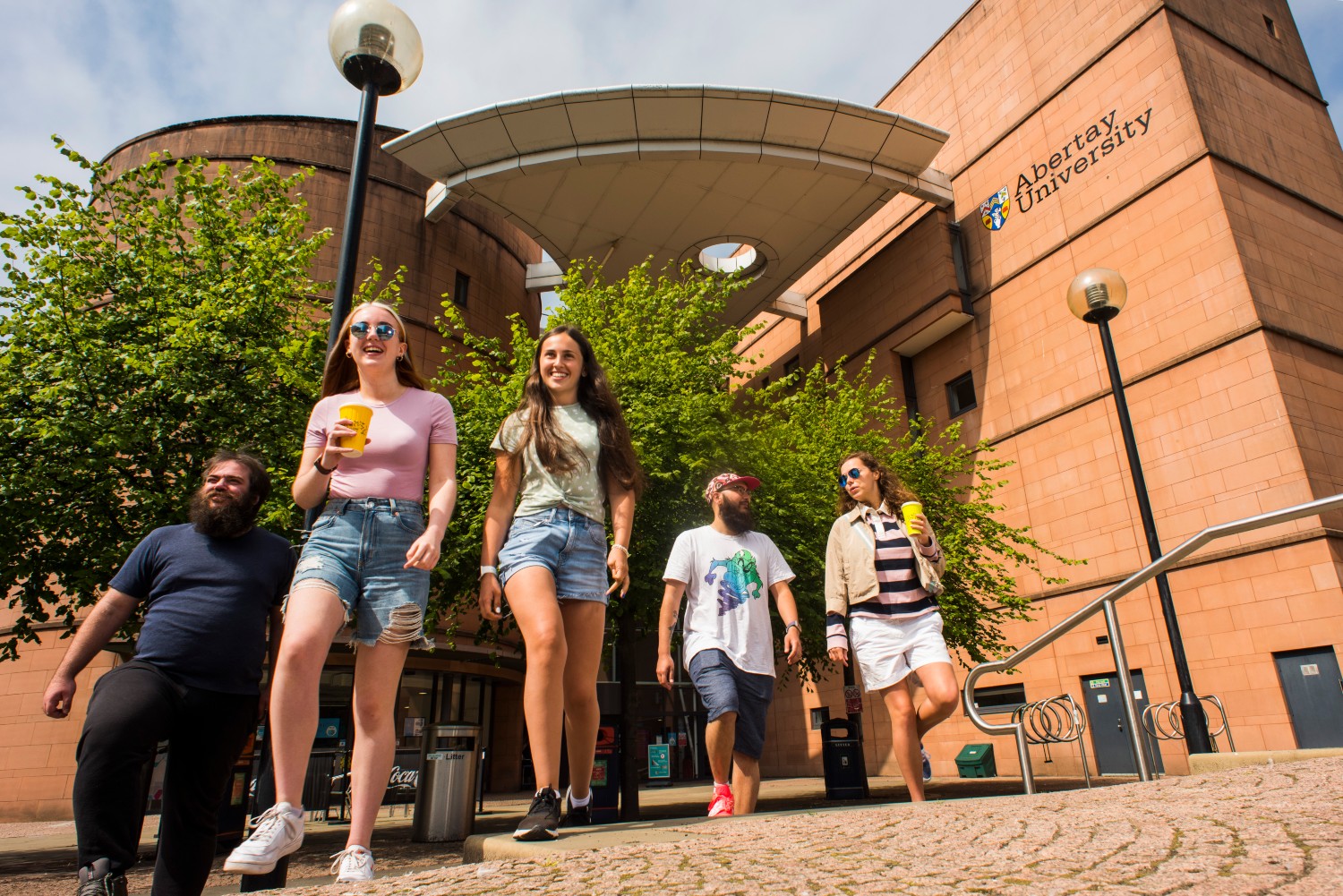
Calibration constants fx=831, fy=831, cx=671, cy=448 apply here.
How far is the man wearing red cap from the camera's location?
437 centimetres

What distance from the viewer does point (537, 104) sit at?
65.9ft

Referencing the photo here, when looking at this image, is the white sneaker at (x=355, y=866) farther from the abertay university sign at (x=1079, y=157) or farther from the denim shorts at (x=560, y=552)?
the abertay university sign at (x=1079, y=157)

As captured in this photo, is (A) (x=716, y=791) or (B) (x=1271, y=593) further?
(B) (x=1271, y=593)

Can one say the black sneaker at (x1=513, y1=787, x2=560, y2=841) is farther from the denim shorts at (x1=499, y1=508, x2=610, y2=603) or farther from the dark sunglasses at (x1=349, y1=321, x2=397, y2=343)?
the dark sunglasses at (x1=349, y1=321, x2=397, y2=343)

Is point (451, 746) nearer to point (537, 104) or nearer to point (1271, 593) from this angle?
point (1271, 593)

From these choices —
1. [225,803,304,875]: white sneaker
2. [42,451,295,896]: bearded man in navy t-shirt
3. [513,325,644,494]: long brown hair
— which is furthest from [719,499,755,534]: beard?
[225,803,304,875]: white sneaker

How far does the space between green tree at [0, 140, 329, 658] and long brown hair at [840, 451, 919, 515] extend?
6.45m

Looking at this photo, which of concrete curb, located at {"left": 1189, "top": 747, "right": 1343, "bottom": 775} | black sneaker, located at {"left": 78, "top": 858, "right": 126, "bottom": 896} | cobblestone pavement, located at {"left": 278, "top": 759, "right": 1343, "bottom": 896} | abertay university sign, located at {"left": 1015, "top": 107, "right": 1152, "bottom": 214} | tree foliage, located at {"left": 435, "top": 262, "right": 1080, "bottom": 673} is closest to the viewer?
cobblestone pavement, located at {"left": 278, "top": 759, "right": 1343, "bottom": 896}

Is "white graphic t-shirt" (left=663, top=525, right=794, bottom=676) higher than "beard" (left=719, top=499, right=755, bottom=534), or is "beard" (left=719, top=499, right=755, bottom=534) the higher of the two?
"beard" (left=719, top=499, right=755, bottom=534)

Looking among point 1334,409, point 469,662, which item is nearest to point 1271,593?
point 1334,409

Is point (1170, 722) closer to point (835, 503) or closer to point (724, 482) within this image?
point (835, 503)

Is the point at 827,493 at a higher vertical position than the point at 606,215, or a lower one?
lower

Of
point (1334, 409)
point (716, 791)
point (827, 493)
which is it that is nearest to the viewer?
point (716, 791)

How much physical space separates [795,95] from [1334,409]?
1295 cm
